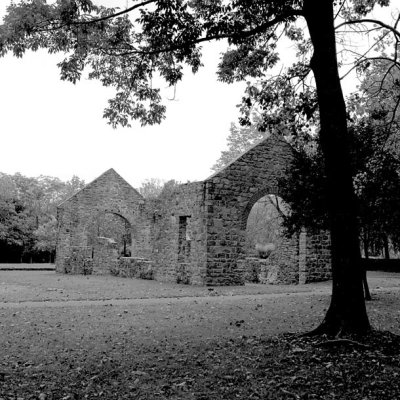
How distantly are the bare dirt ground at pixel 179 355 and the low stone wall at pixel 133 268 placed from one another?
1055 centimetres

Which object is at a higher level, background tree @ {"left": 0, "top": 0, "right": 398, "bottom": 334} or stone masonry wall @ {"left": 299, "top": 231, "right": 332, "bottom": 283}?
background tree @ {"left": 0, "top": 0, "right": 398, "bottom": 334}

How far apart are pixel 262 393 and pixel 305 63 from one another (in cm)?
820

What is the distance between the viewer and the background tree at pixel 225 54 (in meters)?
6.32

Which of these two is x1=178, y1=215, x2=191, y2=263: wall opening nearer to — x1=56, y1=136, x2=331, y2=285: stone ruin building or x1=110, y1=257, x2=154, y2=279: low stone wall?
x1=56, y1=136, x2=331, y2=285: stone ruin building

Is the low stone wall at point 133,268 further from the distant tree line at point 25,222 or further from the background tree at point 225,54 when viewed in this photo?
the distant tree line at point 25,222

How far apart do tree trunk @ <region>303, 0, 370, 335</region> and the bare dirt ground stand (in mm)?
576

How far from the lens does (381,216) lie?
34.1ft

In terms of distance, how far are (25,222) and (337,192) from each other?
38184mm

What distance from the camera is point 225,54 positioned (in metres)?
10.2

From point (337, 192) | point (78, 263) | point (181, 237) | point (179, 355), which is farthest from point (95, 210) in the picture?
point (337, 192)

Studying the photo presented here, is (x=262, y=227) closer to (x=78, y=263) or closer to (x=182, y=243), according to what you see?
(x=78, y=263)

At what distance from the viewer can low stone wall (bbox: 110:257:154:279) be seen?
20.7 m

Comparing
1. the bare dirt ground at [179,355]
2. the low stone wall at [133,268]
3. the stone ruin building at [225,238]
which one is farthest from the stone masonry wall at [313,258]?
the bare dirt ground at [179,355]

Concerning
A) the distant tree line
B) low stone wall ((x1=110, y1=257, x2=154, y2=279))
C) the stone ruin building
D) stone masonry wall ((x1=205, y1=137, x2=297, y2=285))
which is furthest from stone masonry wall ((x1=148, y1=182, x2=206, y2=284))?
the distant tree line
